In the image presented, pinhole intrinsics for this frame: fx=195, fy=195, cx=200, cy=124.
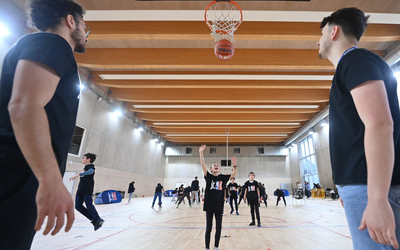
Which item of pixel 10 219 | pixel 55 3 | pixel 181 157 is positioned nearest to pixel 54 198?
pixel 10 219

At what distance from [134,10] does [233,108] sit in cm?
1115

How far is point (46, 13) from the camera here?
48.6 inches

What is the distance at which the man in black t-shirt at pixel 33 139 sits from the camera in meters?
0.82

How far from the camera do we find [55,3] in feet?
4.14

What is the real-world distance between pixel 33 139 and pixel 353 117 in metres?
1.63

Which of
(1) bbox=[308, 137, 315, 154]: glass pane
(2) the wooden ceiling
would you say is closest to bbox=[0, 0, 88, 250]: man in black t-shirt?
(2) the wooden ceiling

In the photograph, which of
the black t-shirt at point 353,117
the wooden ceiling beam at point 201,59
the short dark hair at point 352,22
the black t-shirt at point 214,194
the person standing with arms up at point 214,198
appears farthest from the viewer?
the wooden ceiling beam at point 201,59

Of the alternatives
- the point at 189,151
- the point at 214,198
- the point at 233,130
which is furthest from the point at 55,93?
the point at 189,151

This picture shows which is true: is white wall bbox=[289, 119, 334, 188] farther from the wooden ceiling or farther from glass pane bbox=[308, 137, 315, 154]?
the wooden ceiling

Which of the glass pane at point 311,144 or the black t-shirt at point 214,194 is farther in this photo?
the glass pane at point 311,144

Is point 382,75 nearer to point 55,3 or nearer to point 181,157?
point 55,3

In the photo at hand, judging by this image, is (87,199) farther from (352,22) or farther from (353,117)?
(352,22)

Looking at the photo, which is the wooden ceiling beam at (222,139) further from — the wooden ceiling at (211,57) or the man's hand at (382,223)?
the man's hand at (382,223)

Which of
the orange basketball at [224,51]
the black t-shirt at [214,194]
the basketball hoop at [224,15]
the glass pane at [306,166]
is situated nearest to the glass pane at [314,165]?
the glass pane at [306,166]
